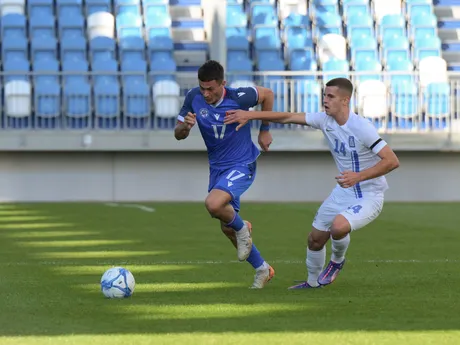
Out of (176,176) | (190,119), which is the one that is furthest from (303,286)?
(176,176)

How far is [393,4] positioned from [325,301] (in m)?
19.5

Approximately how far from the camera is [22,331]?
6.59m

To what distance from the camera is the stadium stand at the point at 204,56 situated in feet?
74.1

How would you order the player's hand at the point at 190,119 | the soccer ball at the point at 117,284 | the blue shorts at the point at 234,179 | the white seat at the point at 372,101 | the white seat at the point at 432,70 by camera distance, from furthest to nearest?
the white seat at the point at 432,70
the white seat at the point at 372,101
the blue shorts at the point at 234,179
the player's hand at the point at 190,119
the soccer ball at the point at 117,284

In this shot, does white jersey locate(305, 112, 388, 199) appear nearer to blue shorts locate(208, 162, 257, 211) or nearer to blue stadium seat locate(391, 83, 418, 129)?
blue shorts locate(208, 162, 257, 211)

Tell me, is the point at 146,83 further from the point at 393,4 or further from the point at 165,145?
the point at 393,4

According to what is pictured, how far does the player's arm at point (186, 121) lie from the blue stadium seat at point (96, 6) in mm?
16866

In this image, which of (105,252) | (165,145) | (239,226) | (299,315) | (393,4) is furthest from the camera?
(393,4)

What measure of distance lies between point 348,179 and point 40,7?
18.4m

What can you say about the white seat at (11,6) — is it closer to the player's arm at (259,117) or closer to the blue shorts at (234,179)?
the blue shorts at (234,179)

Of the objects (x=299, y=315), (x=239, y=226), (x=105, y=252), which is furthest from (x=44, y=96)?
(x=299, y=315)

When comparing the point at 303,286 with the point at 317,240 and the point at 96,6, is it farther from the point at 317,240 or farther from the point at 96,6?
the point at 96,6

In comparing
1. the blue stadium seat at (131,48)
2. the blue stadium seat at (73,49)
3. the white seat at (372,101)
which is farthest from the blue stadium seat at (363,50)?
the blue stadium seat at (73,49)

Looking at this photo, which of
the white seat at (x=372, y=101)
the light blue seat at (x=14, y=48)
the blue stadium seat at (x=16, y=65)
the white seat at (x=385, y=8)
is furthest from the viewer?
the white seat at (x=385, y=8)
